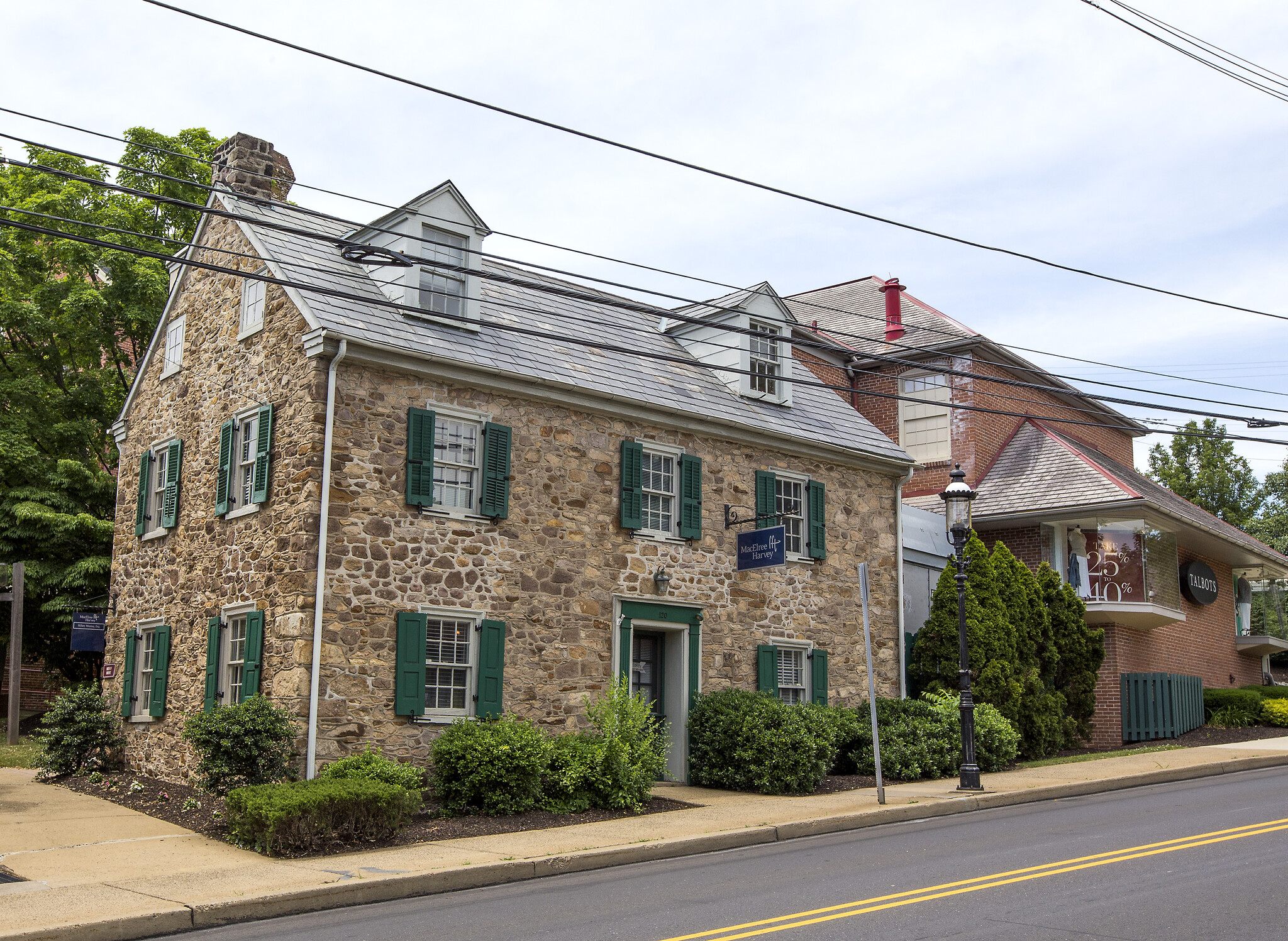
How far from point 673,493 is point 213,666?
271 inches

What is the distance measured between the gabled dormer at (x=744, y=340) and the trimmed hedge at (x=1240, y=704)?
41.1 ft

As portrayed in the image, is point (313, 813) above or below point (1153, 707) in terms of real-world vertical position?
below

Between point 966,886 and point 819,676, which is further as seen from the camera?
point 819,676

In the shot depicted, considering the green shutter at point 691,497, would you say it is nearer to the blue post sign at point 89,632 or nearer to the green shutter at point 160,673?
the green shutter at point 160,673

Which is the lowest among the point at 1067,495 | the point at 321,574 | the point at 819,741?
the point at 819,741

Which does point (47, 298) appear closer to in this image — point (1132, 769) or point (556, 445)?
point (556, 445)

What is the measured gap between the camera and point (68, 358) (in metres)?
26.1

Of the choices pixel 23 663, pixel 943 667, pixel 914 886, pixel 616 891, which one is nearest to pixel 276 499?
pixel 616 891

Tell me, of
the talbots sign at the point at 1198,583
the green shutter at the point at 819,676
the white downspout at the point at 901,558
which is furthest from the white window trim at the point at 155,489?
the talbots sign at the point at 1198,583

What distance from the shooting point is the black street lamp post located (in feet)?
50.5

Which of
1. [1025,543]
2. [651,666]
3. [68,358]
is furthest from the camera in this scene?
[68,358]

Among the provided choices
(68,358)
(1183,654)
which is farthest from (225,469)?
(1183,654)

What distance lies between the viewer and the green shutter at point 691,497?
685 inches

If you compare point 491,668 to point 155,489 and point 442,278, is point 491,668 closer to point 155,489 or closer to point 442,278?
point 442,278
